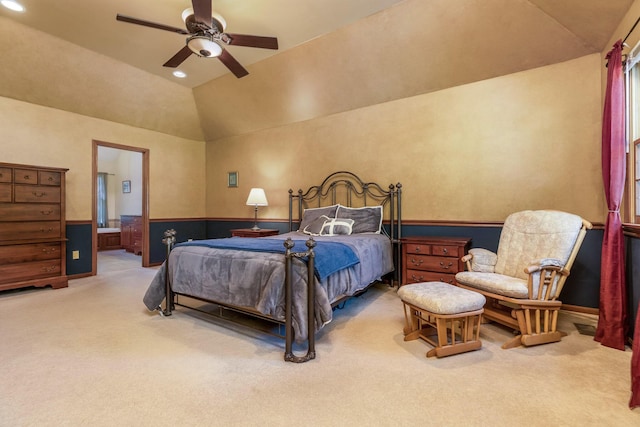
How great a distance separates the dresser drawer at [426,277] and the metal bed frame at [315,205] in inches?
20.8

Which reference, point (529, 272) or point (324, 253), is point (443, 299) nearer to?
point (529, 272)

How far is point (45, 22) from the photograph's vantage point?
11.4 feet

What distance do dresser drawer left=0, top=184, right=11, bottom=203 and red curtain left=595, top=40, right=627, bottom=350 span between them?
6.19m

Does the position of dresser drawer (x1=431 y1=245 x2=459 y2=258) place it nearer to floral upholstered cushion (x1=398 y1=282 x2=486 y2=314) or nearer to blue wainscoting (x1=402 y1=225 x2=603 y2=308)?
floral upholstered cushion (x1=398 y1=282 x2=486 y2=314)

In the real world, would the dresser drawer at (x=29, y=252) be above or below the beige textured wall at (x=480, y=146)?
below

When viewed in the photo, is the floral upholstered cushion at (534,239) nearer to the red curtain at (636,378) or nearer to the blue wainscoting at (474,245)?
the blue wainscoting at (474,245)

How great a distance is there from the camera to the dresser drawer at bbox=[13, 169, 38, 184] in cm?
375

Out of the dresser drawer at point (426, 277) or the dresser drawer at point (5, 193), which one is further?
the dresser drawer at point (5, 193)

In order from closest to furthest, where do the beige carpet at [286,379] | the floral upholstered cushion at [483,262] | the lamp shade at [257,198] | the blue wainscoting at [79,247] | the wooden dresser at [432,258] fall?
the beige carpet at [286,379], the floral upholstered cushion at [483,262], the wooden dresser at [432,258], the blue wainscoting at [79,247], the lamp shade at [257,198]

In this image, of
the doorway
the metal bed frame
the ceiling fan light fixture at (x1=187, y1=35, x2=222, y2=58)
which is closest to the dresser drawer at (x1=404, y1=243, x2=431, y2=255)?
the metal bed frame

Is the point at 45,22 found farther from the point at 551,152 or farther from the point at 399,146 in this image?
the point at 551,152

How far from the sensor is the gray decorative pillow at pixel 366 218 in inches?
160

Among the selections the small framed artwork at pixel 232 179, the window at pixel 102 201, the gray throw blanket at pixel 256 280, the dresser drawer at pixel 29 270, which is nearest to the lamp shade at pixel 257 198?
the small framed artwork at pixel 232 179

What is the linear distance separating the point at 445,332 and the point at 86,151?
5.70 metres
